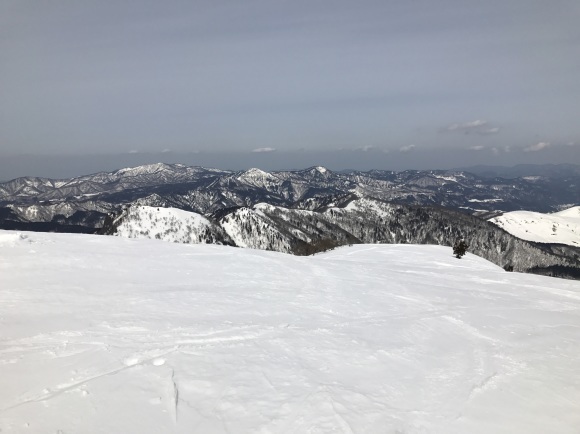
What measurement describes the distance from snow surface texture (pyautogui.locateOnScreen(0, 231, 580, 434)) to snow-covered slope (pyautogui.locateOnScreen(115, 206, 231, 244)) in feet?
567

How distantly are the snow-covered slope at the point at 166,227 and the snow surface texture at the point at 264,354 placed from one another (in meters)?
173

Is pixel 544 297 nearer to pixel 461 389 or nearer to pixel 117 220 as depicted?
pixel 461 389

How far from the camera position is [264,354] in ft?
33.5

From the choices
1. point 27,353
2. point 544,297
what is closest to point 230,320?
point 27,353

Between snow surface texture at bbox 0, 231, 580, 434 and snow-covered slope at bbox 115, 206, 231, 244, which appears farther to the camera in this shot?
snow-covered slope at bbox 115, 206, 231, 244

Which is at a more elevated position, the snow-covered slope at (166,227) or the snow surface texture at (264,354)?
the snow surface texture at (264,354)

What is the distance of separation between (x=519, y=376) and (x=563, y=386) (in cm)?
108

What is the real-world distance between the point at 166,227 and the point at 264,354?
193 m

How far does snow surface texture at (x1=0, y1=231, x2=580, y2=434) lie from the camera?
7.51 meters

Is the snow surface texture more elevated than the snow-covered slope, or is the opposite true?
the snow surface texture

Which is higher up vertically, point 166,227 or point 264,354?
point 264,354

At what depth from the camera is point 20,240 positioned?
21281 millimetres

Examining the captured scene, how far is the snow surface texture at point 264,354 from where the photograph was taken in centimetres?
751

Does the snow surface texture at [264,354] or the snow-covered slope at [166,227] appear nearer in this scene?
the snow surface texture at [264,354]
